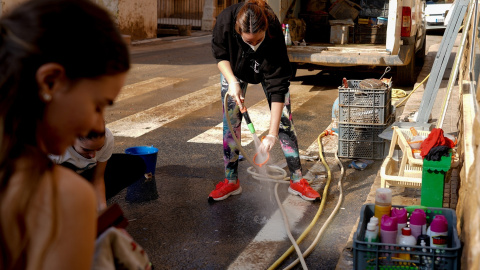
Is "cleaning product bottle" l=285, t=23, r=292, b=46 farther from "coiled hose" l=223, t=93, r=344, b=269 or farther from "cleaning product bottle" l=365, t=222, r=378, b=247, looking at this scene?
"cleaning product bottle" l=365, t=222, r=378, b=247

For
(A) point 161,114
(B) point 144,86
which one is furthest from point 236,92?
(B) point 144,86

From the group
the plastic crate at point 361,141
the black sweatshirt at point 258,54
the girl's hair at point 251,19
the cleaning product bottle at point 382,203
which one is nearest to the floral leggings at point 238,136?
the black sweatshirt at point 258,54

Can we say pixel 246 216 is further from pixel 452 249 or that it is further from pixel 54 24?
pixel 54 24

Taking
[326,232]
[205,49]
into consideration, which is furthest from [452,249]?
[205,49]

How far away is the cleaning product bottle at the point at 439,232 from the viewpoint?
3004 mm

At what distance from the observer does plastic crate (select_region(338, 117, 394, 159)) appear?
623 centimetres

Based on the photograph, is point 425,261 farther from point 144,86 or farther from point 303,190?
point 144,86

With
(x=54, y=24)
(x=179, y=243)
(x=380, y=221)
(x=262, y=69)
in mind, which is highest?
(x=54, y=24)

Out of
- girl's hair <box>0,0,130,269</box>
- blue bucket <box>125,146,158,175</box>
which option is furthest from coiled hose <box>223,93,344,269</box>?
girl's hair <box>0,0,130,269</box>

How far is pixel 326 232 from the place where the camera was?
14.7 ft

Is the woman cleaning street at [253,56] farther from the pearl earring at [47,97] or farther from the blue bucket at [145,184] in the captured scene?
the pearl earring at [47,97]

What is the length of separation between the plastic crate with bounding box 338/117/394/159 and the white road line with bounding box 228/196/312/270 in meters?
1.28

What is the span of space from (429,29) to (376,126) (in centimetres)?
1760

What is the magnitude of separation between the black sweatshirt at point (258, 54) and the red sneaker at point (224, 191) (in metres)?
0.97
